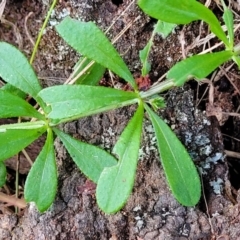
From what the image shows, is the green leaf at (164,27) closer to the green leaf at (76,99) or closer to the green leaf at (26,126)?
the green leaf at (76,99)

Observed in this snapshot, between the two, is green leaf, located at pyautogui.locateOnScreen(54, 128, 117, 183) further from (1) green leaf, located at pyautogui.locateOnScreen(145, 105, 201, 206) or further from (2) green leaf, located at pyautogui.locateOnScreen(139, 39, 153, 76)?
(2) green leaf, located at pyautogui.locateOnScreen(139, 39, 153, 76)

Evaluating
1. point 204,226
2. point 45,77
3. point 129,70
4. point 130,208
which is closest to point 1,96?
point 45,77

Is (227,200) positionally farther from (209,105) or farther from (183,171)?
(209,105)

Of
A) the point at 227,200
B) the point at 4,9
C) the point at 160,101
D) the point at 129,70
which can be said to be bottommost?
the point at 227,200

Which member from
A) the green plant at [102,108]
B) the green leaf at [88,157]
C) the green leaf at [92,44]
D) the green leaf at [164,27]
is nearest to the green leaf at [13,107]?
the green plant at [102,108]

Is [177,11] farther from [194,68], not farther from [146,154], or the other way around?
[146,154]

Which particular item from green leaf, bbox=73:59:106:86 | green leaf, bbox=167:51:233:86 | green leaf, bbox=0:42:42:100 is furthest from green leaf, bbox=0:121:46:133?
green leaf, bbox=167:51:233:86
